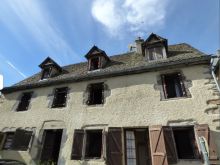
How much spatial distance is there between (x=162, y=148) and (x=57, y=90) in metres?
6.94

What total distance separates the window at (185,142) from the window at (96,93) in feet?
13.9

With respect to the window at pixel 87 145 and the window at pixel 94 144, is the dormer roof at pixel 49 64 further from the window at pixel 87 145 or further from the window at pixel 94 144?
the window at pixel 94 144

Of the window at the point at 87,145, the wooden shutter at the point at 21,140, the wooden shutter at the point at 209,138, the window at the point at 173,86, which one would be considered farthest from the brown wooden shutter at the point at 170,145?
the wooden shutter at the point at 21,140

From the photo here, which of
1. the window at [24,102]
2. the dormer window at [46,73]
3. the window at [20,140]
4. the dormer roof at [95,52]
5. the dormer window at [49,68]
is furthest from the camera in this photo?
the dormer window at [49,68]

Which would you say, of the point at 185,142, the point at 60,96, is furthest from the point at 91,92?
the point at 185,142

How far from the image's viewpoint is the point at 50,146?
9.41 m

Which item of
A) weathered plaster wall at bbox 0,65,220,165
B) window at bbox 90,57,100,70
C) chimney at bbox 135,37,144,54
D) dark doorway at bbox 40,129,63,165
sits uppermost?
chimney at bbox 135,37,144,54

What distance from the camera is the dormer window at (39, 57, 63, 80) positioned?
1274 centimetres

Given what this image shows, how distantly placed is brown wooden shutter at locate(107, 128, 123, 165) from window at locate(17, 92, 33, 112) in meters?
6.12

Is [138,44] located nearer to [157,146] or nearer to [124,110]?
[124,110]

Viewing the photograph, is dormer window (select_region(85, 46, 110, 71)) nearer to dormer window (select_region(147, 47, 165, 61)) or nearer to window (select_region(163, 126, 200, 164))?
A: dormer window (select_region(147, 47, 165, 61))

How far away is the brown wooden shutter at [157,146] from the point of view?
22.9 feet

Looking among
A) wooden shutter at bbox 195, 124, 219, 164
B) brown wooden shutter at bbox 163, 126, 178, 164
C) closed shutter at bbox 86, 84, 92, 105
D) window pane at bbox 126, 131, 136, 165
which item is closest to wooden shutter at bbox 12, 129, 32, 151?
closed shutter at bbox 86, 84, 92, 105

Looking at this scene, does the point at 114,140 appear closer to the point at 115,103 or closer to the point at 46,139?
the point at 115,103
